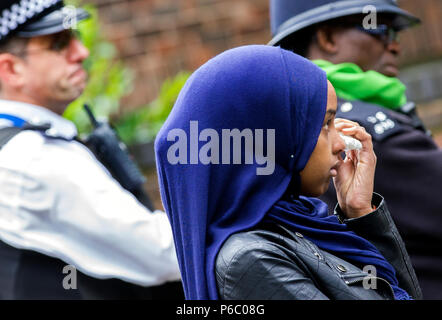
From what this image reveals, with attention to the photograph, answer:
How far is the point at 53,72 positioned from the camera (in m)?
3.08

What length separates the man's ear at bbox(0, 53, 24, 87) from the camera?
10.0 feet

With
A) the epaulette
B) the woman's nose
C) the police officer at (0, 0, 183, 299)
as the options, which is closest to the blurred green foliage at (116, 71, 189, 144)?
the police officer at (0, 0, 183, 299)

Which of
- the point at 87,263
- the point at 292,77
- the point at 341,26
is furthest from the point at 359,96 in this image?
the point at 87,263

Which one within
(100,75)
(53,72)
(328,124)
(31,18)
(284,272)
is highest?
(31,18)

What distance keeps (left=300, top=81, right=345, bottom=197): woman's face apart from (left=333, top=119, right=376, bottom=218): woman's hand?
0.13 m

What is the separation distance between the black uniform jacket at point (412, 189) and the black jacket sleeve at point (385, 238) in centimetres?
53

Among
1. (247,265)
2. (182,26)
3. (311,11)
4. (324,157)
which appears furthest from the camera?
(182,26)

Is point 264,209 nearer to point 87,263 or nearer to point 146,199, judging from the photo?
point 87,263

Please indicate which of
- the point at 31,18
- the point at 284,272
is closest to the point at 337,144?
the point at 284,272

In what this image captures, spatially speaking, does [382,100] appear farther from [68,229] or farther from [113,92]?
[113,92]

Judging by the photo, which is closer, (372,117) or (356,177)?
(356,177)

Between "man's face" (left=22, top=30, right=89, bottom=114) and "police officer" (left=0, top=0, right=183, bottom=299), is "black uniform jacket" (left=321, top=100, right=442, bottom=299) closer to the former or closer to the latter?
"police officer" (left=0, top=0, right=183, bottom=299)

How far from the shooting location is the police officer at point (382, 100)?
261cm

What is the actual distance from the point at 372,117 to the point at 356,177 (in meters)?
0.60
